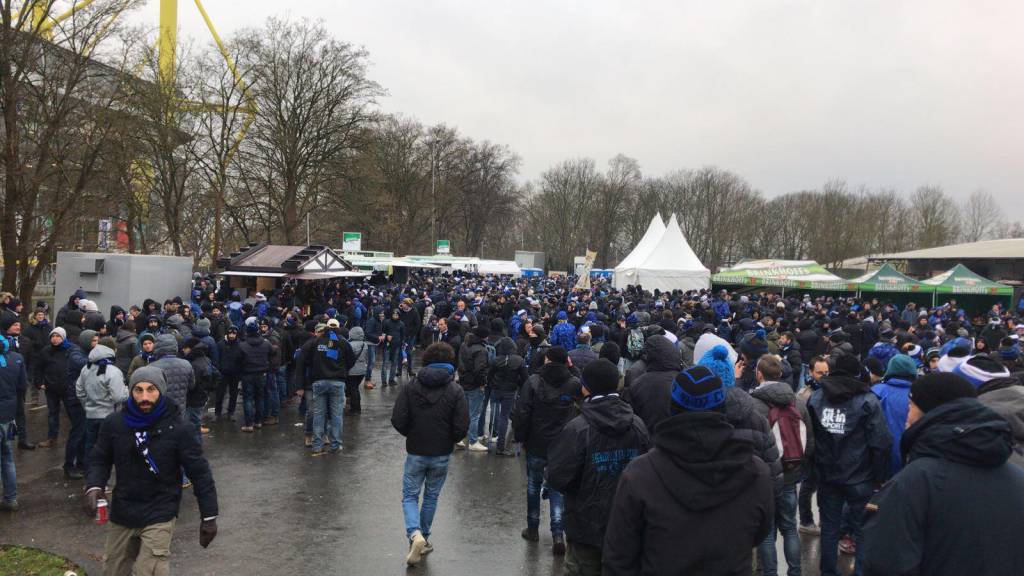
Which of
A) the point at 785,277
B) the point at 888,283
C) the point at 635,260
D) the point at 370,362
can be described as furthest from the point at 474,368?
the point at 635,260

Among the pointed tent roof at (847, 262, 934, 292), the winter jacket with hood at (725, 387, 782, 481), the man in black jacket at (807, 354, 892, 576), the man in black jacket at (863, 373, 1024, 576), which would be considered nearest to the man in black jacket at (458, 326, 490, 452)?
the man in black jacket at (807, 354, 892, 576)

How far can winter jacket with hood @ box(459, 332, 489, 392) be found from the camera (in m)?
8.52

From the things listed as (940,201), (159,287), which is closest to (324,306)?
(159,287)

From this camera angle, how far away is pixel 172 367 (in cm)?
690

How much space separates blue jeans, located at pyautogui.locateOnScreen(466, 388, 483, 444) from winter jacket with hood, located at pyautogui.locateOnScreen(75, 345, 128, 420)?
3993 millimetres

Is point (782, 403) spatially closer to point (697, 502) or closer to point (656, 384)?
point (656, 384)

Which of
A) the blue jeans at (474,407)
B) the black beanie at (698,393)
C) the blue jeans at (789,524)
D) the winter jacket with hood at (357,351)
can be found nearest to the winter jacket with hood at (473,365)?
the blue jeans at (474,407)

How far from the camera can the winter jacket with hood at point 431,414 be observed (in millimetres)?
5434

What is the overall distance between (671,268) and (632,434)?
2823 cm

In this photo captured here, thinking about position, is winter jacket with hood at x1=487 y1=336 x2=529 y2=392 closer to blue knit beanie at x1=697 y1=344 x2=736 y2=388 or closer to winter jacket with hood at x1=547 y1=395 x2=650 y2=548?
blue knit beanie at x1=697 y1=344 x2=736 y2=388

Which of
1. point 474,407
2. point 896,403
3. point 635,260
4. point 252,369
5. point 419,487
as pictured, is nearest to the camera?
point 896,403

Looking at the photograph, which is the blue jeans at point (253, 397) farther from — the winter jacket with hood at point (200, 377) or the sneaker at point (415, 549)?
the sneaker at point (415, 549)

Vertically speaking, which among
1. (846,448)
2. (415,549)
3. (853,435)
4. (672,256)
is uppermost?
(672,256)

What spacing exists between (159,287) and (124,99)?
4937 millimetres
